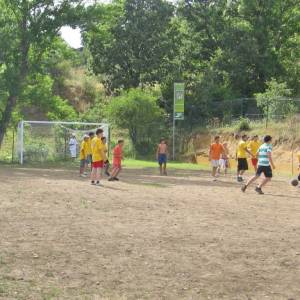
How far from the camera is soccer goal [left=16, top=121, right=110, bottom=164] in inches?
1298

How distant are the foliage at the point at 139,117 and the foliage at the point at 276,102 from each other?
6979mm

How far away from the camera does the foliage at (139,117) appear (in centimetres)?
4219

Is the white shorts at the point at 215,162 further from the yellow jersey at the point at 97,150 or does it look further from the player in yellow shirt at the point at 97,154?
the yellow jersey at the point at 97,150

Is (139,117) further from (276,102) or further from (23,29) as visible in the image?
(23,29)

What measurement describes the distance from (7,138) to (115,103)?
7600mm

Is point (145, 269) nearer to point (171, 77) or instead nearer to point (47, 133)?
point (47, 133)

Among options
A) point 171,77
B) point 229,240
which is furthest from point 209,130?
point 229,240

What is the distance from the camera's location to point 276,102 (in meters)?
39.0

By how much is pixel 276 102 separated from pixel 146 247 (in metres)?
31.2

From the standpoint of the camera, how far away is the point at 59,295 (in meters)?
6.52

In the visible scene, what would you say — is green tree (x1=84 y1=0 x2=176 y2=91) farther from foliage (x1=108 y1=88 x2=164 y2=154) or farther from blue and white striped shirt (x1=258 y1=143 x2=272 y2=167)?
blue and white striped shirt (x1=258 y1=143 x2=272 y2=167)

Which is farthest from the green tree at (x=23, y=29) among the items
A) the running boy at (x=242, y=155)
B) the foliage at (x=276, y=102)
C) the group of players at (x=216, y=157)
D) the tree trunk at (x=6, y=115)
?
the running boy at (x=242, y=155)

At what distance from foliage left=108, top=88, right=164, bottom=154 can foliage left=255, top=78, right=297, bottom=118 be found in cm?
698

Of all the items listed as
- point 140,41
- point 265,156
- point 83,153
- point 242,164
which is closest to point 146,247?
point 265,156
